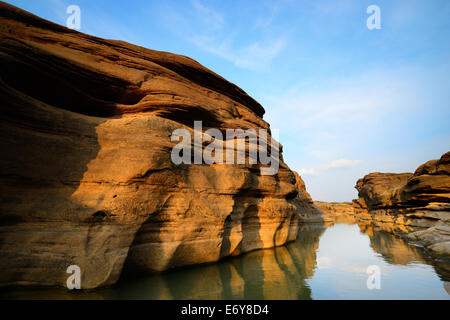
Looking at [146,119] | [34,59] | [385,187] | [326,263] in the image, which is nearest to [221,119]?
[146,119]

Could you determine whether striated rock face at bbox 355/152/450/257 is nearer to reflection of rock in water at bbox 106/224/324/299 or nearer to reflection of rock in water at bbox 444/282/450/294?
reflection of rock in water at bbox 444/282/450/294

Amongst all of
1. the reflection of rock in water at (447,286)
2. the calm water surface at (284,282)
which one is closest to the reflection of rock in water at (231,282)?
the calm water surface at (284,282)

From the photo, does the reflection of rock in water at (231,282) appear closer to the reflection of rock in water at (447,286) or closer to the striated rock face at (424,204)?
the reflection of rock in water at (447,286)

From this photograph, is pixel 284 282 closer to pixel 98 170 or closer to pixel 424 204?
pixel 98 170

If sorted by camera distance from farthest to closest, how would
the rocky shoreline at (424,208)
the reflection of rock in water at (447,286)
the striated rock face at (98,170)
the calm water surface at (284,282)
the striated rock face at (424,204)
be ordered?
the striated rock face at (424,204), the rocky shoreline at (424,208), the reflection of rock in water at (447,286), the striated rock face at (98,170), the calm water surface at (284,282)

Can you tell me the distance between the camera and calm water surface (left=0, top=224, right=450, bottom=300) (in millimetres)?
5539

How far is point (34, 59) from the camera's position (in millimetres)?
6852

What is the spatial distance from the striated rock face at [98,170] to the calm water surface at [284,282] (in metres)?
0.47

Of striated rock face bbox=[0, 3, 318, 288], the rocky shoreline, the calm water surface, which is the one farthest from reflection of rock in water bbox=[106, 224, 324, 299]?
the rocky shoreline

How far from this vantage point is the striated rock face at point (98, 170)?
5.73 meters

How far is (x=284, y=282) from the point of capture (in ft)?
22.6

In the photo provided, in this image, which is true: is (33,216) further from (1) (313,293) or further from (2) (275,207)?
(2) (275,207)

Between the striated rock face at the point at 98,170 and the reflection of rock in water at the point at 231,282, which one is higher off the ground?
the striated rock face at the point at 98,170

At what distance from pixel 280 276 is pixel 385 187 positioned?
155ft
